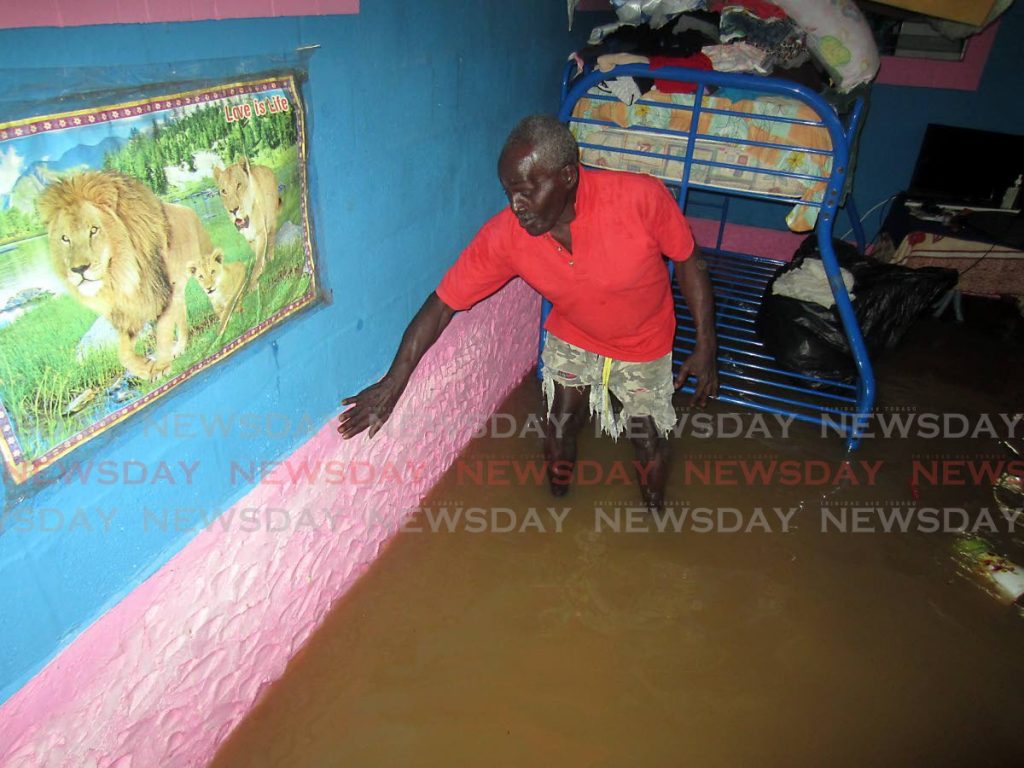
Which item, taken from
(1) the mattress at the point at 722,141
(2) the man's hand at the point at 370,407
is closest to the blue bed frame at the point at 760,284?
(1) the mattress at the point at 722,141

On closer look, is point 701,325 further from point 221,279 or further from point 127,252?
point 127,252

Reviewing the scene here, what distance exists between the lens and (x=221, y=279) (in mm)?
1483

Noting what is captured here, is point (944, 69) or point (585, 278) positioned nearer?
point (585, 278)

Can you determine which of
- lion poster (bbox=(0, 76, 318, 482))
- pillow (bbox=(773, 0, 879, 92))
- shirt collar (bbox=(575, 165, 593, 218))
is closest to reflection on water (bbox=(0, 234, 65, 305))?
lion poster (bbox=(0, 76, 318, 482))

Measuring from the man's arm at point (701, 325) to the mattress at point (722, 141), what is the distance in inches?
36.0

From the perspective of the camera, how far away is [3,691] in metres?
1.24

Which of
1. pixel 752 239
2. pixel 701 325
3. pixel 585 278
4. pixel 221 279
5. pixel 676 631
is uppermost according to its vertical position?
pixel 221 279

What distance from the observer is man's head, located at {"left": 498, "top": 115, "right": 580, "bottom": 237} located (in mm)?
1755

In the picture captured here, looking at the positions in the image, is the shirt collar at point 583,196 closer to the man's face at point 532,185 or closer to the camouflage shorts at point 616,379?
the man's face at point 532,185

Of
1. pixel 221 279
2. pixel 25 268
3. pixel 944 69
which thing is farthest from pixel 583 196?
pixel 944 69

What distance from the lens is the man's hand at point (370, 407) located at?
6.60ft

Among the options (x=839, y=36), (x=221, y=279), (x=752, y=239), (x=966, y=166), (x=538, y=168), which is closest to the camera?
(x=221, y=279)

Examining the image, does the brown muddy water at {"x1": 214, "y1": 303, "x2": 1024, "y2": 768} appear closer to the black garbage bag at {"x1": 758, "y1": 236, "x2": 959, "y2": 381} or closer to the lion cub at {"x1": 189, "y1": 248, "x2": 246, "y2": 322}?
the black garbage bag at {"x1": 758, "y1": 236, "x2": 959, "y2": 381}

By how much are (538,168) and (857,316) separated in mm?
2333
